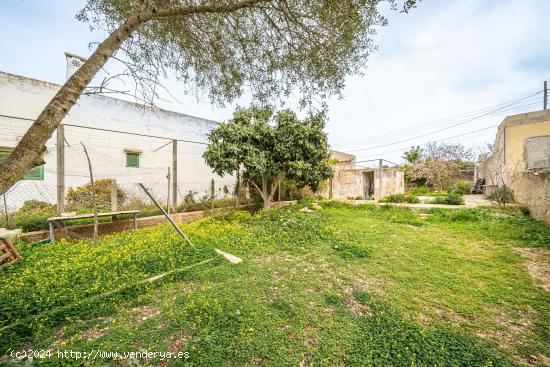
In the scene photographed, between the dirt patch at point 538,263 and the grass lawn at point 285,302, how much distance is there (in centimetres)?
3

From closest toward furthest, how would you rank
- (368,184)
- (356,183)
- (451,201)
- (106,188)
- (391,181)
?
1. (106,188)
2. (451,201)
3. (356,183)
4. (368,184)
5. (391,181)

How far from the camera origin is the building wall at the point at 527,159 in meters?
6.02

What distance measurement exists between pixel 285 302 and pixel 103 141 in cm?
1000

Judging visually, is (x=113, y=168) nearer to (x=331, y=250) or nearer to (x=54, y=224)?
(x=54, y=224)

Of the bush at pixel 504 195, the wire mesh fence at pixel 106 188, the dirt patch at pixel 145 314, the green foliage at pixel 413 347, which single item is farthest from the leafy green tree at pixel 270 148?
the bush at pixel 504 195

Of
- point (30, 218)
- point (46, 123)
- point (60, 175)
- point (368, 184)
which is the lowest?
point (30, 218)

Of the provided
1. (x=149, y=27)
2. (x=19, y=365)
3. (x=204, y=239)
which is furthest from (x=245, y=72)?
(x=19, y=365)

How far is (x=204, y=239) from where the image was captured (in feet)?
15.8

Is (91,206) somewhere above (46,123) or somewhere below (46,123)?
below

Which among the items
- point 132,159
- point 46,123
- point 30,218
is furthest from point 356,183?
point 46,123

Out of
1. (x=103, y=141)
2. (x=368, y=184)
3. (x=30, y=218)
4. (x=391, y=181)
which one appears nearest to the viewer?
(x=30, y=218)

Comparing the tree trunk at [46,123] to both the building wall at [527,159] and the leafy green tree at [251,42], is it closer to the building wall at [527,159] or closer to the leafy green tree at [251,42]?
the leafy green tree at [251,42]

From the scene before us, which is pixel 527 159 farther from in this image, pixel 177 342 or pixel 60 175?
pixel 60 175

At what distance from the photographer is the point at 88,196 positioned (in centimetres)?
696
